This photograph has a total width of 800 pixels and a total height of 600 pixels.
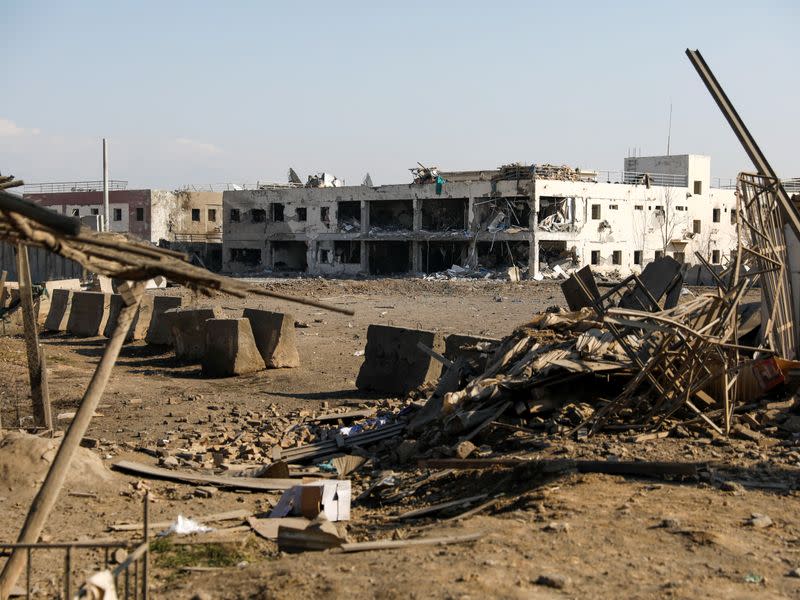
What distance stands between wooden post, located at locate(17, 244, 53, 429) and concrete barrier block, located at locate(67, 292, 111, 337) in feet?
40.5

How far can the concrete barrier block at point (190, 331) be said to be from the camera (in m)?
17.5

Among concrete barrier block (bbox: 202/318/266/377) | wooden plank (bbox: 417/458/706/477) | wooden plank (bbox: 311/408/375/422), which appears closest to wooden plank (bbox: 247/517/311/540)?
wooden plank (bbox: 417/458/706/477)

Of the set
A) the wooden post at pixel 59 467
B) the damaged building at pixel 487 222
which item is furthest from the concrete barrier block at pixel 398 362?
the damaged building at pixel 487 222

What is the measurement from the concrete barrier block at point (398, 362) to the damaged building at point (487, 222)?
96.6ft

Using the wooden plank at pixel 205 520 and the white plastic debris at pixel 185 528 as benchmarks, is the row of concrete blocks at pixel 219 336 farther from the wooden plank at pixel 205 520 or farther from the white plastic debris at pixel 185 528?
the white plastic debris at pixel 185 528

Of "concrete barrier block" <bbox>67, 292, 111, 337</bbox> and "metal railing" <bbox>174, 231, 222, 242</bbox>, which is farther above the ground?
"metal railing" <bbox>174, 231, 222, 242</bbox>

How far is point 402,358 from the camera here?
567 inches

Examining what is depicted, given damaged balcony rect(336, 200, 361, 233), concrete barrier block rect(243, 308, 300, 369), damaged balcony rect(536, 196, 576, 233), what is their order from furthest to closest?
damaged balcony rect(336, 200, 361, 233) → damaged balcony rect(536, 196, 576, 233) → concrete barrier block rect(243, 308, 300, 369)

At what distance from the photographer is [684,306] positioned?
9.40 meters

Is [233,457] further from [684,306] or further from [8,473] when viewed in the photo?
[684,306]

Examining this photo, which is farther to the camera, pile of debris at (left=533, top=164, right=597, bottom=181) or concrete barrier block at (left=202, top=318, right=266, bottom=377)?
pile of debris at (left=533, top=164, right=597, bottom=181)

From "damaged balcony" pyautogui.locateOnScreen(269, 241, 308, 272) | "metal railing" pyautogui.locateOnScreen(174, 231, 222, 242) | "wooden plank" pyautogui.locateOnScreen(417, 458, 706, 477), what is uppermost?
"metal railing" pyautogui.locateOnScreen(174, 231, 222, 242)

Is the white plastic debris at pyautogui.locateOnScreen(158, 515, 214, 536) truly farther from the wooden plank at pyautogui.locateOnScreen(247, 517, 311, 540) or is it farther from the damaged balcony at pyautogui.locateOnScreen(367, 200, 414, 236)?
the damaged balcony at pyautogui.locateOnScreen(367, 200, 414, 236)

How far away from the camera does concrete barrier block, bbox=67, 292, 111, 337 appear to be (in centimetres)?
2241
